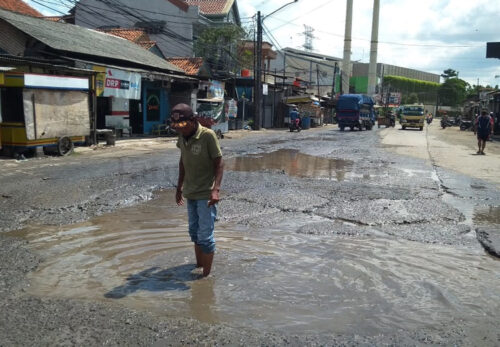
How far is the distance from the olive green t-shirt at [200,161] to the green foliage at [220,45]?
2971cm

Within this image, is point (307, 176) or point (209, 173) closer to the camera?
point (209, 173)

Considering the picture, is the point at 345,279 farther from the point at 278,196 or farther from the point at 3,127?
the point at 3,127

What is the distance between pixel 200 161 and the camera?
404 centimetres

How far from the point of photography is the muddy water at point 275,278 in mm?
3406

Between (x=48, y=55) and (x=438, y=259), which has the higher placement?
(x=48, y=55)

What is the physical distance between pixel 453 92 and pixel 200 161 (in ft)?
356

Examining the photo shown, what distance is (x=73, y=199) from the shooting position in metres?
7.11

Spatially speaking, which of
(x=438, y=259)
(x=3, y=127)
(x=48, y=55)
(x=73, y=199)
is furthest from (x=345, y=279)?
(x=48, y=55)

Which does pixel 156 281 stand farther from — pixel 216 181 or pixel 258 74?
pixel 258 74

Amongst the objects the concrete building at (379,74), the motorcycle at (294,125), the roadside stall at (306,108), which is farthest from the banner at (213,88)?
the concrete building at (379,74)

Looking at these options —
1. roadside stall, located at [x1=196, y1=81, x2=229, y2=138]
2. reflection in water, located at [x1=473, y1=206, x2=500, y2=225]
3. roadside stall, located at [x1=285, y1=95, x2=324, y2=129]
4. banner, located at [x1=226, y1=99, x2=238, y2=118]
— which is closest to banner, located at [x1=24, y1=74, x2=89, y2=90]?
roadside stall, located at [x1=196, y1=81, x2=229, y2=138]

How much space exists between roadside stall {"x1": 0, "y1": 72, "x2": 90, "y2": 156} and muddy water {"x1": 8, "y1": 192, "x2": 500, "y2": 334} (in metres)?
7.62

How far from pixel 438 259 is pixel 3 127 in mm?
11513

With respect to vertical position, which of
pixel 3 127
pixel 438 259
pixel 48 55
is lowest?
pixel 438 259
